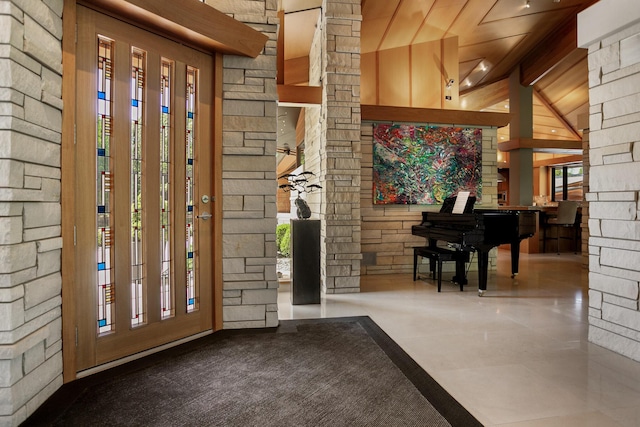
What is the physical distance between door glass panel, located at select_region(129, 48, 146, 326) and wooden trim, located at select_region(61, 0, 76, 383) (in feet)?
1.24

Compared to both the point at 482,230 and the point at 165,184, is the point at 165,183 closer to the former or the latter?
the point at 165,184

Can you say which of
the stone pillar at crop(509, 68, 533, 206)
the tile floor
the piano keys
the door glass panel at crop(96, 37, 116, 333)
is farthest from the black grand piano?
the stone pillar at crop(509, 68, 533, 206)

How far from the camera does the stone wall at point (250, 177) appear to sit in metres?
3.09

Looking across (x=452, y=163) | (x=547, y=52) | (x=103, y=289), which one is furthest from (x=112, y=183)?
(x=547, y=52)

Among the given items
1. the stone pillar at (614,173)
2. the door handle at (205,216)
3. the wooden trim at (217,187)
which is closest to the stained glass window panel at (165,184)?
the door handle at (205,216)

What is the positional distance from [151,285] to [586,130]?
688cm

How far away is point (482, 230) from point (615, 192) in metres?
1.79

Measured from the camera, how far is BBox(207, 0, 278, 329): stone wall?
3094mm

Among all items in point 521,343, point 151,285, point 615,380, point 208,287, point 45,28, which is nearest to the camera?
point 45,28

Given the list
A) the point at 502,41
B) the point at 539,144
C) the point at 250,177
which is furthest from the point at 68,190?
the point at 539,144

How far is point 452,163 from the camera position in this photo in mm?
5895

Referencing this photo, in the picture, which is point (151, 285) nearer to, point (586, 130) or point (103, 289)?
point (103, 289)

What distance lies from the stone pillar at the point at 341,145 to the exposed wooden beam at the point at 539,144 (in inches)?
246

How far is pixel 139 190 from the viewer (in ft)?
8.48
